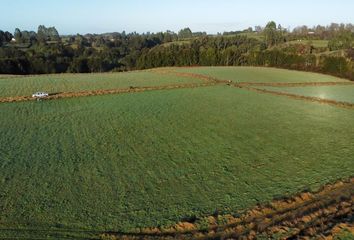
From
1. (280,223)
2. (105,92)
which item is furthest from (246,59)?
(280,223)

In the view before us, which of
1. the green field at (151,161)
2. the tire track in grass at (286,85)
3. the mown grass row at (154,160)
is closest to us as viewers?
the green field at (151,161)

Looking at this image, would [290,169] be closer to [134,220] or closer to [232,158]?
[232,158]

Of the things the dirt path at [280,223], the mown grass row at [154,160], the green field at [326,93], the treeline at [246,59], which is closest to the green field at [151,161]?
the mown grass row at [154,160]

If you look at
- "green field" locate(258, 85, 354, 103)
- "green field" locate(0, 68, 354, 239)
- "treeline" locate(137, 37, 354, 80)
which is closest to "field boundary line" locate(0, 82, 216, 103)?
"green field" locate(0, 68, 354, 239)

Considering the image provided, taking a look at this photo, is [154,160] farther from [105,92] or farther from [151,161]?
[105,92]

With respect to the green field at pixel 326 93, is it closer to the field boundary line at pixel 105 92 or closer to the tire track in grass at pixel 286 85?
the tire track in grass at pixel 286 85

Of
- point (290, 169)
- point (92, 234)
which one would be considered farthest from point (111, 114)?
point (92, 234)
